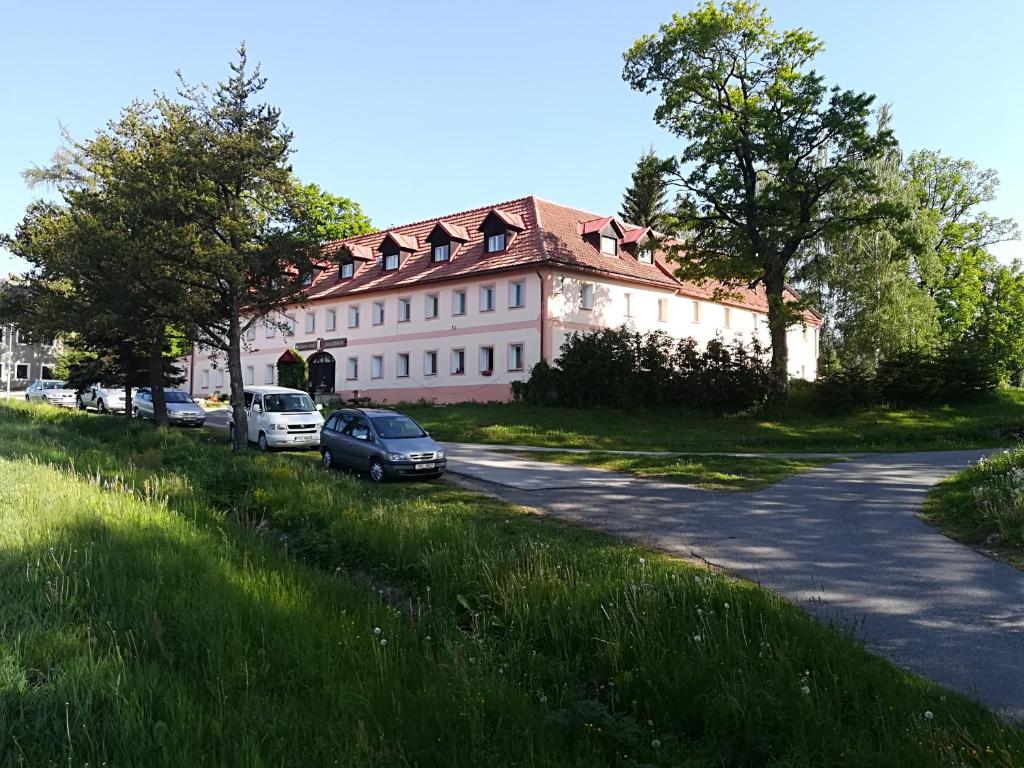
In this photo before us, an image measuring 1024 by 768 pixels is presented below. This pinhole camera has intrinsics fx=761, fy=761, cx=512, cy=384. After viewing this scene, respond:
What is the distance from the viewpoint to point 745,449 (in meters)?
24.4

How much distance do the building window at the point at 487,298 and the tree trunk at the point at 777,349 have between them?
558 inches

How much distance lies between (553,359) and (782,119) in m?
14.5

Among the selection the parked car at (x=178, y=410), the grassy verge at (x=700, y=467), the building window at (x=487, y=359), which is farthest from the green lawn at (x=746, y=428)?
the parked car at (x=178, y=410)

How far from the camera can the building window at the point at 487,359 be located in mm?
39500

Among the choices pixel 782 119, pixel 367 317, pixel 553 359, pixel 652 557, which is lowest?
pixel 652 557

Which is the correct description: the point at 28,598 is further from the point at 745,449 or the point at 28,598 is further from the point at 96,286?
the point at 745,449

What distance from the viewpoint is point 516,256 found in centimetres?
3881

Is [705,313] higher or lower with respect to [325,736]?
higher

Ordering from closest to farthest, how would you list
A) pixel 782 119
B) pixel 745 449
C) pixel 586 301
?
pixel 745 449 < pixel 782 119 < pixel 586 301

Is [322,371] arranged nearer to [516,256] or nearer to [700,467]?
[516,256]

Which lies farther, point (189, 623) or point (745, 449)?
point (745, 449)

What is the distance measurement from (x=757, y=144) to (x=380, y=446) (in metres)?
20.5

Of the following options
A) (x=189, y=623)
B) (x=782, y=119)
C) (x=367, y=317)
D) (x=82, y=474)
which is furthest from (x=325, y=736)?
(x=367, y=317)

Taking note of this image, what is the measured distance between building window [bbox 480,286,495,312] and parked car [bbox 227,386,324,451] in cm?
1671
